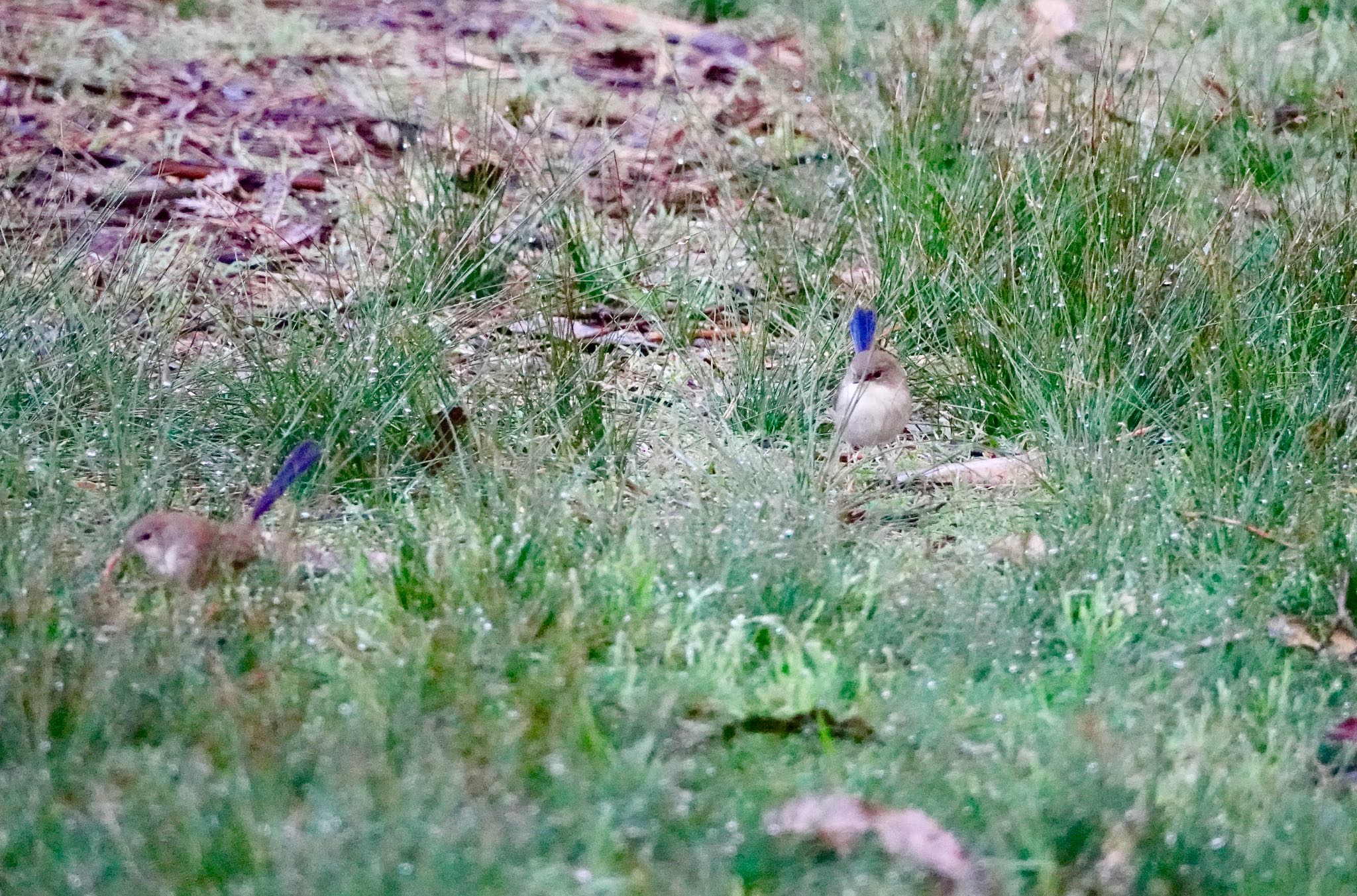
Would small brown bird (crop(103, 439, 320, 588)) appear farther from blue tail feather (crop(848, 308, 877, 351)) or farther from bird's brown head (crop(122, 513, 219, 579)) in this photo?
blue tail feather (crop(848, 308, 877, 351))

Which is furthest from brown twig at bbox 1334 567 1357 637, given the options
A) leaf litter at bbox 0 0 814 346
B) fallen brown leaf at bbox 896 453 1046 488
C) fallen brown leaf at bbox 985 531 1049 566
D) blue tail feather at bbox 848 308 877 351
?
leaf litter at bbox 0 0 814 346

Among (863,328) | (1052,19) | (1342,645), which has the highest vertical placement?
(1052,19)

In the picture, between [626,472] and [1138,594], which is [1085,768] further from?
[626,472]

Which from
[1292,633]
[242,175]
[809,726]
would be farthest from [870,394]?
[242,175]

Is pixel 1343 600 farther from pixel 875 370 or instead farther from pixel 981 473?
pixel 875 370

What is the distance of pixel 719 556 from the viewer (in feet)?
8.73

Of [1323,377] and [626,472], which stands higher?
[1323,377]

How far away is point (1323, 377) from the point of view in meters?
3.18

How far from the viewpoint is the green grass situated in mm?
1973

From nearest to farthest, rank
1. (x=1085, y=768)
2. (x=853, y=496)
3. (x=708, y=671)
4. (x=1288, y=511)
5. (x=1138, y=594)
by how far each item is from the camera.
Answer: (x=1085, y=768), (x=708, y=671), (x=1138, y=594), (x=1288, y=511), (x=853, y=496)

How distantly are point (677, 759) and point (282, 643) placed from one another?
650 mm

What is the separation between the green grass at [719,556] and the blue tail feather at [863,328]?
163mm

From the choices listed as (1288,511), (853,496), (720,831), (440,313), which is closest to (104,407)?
(440,313)

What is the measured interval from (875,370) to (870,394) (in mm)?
60
